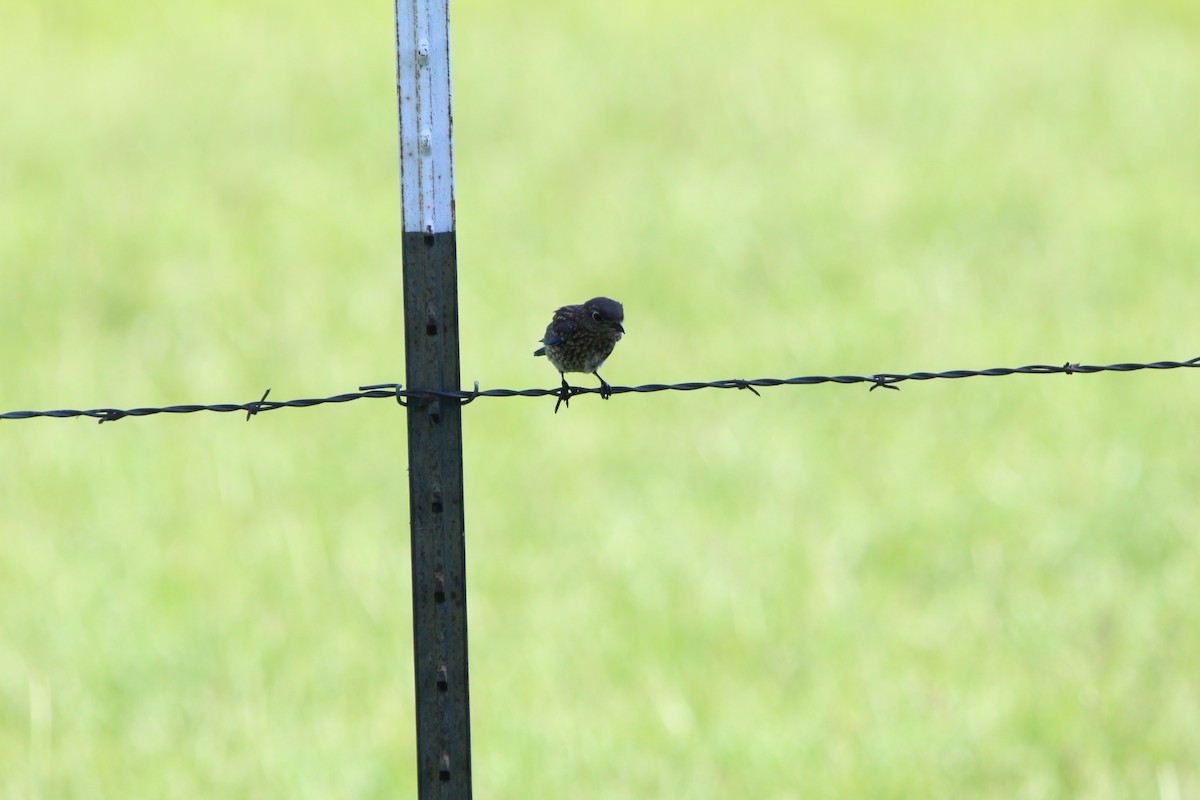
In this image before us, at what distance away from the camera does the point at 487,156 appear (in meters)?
16.4

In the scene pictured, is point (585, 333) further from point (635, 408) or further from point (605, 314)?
point (635, 408)

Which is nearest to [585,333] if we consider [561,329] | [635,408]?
[561,329]

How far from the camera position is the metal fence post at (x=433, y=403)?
165 inches

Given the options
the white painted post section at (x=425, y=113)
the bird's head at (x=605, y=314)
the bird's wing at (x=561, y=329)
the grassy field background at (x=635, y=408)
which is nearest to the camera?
the white painted post section at (x=425, y=113)

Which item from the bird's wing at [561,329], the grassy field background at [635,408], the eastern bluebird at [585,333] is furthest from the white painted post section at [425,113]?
the grassy field background at [635,408]

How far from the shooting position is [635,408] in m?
12.0

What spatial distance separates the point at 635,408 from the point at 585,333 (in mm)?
6073

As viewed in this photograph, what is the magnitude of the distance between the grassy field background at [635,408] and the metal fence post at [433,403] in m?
2.91

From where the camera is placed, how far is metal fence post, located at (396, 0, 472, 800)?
4.20m

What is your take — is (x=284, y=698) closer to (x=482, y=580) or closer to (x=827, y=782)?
(x=482, y=580)

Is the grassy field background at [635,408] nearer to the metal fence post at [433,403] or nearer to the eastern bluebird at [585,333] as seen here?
the eastern bluebird at [585,333]

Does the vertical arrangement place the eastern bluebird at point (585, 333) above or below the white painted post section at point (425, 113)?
below

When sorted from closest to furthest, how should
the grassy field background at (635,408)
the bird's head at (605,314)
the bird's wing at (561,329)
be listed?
1. the bird's head at (605,314)
2. the bird's wing at (561,329)
3. the grassy field background at (635,408)

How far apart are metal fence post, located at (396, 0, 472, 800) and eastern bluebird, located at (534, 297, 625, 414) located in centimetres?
154
